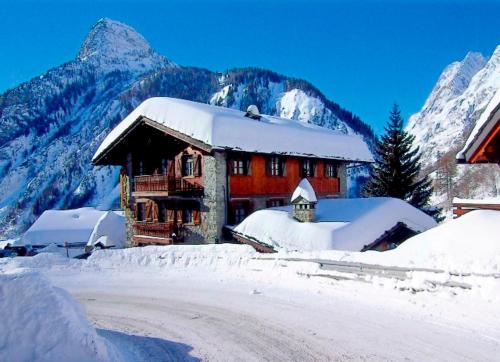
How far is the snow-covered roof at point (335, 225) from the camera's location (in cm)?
1964

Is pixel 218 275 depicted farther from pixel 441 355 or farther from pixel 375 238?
pixel 375 238

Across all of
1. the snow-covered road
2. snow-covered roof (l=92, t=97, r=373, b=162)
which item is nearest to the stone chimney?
snow-covered roof (l=92, t=97, r=373, b=162)

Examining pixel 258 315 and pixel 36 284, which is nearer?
pixel 36 284

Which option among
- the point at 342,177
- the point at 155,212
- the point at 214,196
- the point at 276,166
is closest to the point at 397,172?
the point at 342,177

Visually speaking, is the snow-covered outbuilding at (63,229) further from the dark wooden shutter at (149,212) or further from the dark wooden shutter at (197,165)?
the dark wooden shutter at (197,165)

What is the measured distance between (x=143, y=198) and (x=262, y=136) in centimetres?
1019

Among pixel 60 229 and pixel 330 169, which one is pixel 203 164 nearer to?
pixel 330 169

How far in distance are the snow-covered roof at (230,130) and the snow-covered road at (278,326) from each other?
12078 millimetres

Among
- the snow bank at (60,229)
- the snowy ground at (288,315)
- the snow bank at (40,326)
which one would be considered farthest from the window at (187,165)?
the snow bank at (60,229)

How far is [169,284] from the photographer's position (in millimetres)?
13141

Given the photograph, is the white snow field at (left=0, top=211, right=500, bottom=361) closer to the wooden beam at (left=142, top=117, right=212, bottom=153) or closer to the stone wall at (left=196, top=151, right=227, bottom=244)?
the stone wall at (left=196, top=151, right=227, bottom=244)

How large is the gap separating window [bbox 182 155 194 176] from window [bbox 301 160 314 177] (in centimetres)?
817

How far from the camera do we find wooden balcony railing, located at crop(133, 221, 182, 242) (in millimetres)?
25266

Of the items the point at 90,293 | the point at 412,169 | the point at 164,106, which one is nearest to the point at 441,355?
the point at 90,293
